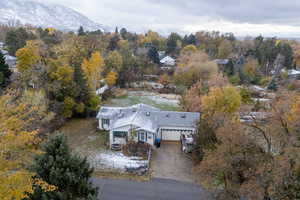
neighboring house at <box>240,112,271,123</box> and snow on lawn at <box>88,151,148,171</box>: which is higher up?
neighboring house at <box>240,112,271,123</box>

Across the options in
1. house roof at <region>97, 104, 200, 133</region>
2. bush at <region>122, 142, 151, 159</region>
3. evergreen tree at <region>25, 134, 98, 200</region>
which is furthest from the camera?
house roof at <region>97, 104, 200, 133</region>

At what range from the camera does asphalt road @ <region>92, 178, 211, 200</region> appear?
13.2 m

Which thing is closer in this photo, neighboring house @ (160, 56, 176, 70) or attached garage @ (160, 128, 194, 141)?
attached garage @ (160, 128, 194, 141)

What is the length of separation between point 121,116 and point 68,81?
7671mm

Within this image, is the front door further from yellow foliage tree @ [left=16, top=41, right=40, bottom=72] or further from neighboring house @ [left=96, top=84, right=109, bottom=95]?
neighboring house @ [left=96, top=84, right=109, bottom=95]

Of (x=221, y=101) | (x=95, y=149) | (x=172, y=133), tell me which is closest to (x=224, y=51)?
(x=221, y=101)

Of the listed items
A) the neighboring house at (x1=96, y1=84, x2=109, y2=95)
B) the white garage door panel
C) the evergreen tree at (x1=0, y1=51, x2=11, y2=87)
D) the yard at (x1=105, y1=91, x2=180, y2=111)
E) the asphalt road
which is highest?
the evergreen tree at (x1=0, y1=51, x2=11, y2=87)

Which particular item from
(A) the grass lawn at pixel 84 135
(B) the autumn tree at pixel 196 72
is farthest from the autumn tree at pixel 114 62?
(A) the grass lawn at pixel 84 135

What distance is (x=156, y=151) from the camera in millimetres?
19156

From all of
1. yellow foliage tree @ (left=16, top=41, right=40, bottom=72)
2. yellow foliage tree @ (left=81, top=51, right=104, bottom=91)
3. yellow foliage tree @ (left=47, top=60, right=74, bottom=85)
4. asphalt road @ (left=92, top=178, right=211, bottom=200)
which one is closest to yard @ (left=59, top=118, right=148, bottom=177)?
asphalt road @ (left=92, top=178, right=211, bottom=200)

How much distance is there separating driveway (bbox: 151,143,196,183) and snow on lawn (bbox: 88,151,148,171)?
3.56ft

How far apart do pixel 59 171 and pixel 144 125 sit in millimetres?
10792

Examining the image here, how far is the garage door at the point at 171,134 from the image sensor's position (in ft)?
69.6

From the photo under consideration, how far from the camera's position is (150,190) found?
1383 cm
